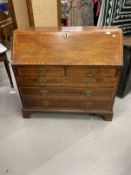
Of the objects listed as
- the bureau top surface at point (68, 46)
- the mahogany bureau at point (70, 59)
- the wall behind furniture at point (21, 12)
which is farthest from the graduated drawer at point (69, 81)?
the wall behind furniture at point (21, 12)

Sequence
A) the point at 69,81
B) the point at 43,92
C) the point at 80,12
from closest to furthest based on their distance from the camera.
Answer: the point at 69,81
the point at 43,92
the point at 80,12

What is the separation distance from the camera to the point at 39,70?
1.68m

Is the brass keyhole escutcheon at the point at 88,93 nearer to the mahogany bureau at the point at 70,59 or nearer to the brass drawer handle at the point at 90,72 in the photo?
the mahogany bureau at the point at 70,59

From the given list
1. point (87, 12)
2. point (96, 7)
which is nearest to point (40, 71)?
point (87, 12)

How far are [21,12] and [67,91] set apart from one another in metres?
1.07

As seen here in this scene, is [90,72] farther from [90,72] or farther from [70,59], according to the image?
[70,59]

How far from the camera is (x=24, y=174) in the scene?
161 cm

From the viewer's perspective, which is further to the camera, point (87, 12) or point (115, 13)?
point (87, 12)

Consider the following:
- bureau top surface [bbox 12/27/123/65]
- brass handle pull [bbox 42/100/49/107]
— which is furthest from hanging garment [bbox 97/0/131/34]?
brass handle pull [bbox 42/100/49/107]

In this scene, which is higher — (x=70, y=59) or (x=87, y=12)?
(x=87, y=12)

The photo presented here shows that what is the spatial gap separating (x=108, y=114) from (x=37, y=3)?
129 centimetres

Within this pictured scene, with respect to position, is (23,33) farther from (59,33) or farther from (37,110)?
(37,110)

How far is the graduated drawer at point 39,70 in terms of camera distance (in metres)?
1.65

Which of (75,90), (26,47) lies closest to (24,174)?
(75,90)
